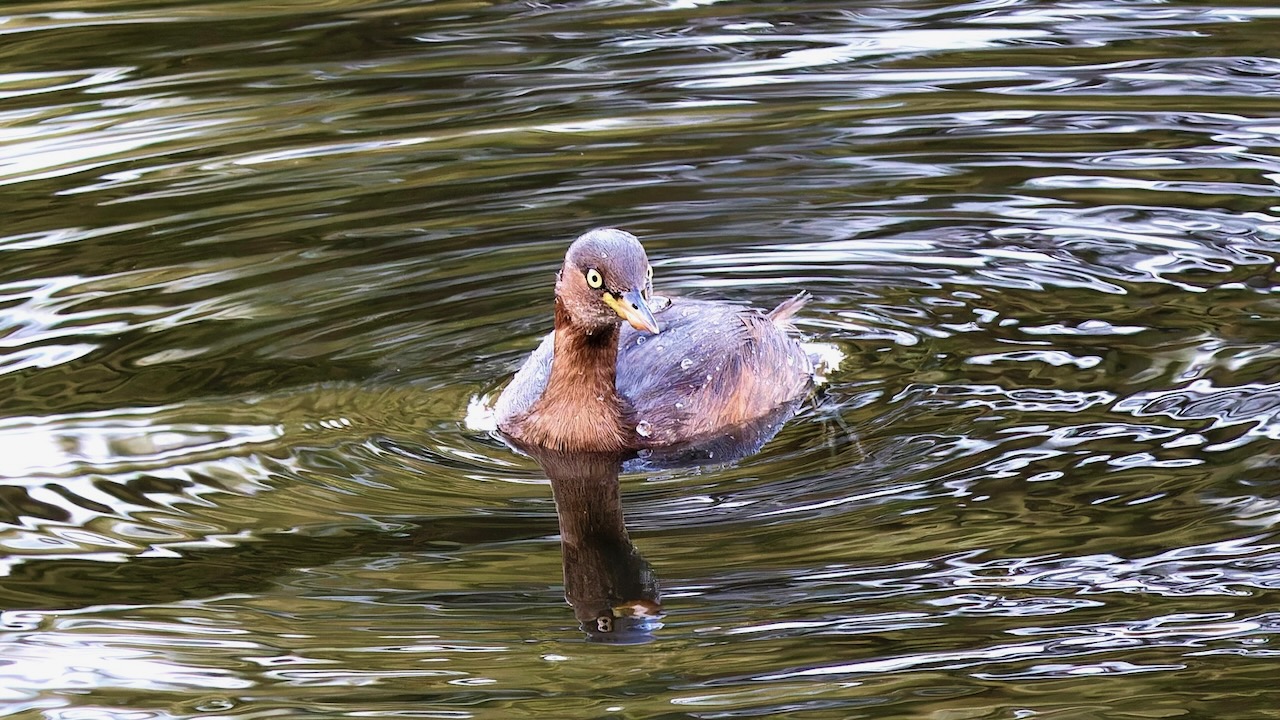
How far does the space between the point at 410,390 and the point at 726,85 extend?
376 centimetres

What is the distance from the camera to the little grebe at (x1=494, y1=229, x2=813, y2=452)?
6160 millimetres

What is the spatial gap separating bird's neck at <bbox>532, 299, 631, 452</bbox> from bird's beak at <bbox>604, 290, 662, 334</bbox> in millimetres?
321

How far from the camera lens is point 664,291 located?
7809 millimetres

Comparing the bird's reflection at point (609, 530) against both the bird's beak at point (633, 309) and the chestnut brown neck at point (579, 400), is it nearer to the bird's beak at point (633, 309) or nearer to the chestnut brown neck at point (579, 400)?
the chestnut brown neck at point (579, 400)

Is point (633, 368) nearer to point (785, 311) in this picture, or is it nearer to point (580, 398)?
point (580, 398)

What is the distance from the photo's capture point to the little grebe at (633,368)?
6.16 m

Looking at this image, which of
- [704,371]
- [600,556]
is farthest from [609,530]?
[704,371]

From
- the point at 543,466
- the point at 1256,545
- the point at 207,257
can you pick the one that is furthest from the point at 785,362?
the point at 207,257

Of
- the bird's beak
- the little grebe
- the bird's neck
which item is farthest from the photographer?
the bird's neck

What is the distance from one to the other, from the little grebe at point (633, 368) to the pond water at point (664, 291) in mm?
246

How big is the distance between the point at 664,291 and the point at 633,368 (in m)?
1.00

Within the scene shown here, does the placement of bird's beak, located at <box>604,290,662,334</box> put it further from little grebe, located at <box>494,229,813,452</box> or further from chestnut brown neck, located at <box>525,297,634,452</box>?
chestnut brown neck, located at <box>525,297,634,452</box>

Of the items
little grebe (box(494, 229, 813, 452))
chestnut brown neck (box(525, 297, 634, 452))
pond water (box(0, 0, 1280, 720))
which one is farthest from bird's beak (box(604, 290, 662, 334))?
pond water (box(0, 0, 1280, 720))

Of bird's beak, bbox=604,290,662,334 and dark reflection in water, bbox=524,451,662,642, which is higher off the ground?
bird's beak, bbox=604,290,662,334
